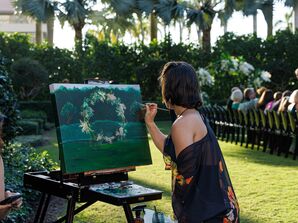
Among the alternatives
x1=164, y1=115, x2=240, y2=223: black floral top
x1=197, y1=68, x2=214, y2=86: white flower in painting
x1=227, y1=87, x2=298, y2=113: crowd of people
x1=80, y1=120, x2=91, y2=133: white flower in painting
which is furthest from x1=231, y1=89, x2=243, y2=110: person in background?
x1=164, y1=115, x2=240, y2=223: black floral top

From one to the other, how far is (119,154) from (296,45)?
2233cm

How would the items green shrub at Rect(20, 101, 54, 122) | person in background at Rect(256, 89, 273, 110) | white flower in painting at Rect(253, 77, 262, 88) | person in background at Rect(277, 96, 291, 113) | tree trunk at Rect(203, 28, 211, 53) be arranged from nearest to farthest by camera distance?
person in background at Rect(277, 96, 291, 113) → person in background at Rect(256, 89, 273, 110) → white flower in painting at Rect(253, 77, 262, 88) → green shrub at Rect(20, 101, 54, 122) → tree trunk at Rect(203, 28, 211, 53)

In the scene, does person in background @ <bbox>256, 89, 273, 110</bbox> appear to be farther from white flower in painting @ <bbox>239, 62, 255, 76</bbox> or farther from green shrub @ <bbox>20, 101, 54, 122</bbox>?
green shrub @ <bbox>20, 101, 54, 122</bbox>

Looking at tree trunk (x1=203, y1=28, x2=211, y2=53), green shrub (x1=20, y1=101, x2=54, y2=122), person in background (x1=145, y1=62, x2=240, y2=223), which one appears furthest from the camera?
tree trunk (x1=203, y1=28, x2=211, y2=53)

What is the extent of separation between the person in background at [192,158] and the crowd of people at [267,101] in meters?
7.84

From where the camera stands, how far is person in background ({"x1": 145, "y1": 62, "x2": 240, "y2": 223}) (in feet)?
10.4

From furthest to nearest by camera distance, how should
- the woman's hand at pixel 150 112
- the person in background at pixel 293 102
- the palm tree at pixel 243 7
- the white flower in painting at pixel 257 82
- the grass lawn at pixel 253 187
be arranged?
1. the palm tree at pixel 243 7
2. the white flower in painting at pixel 257 82
3. the person in background at pixel 293 102
4. the grass lawn at pixel 253 187
5. the woman's hand at pixel 150 112

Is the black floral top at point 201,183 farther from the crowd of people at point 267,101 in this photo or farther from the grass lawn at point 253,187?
the crowd of people at point 267,101

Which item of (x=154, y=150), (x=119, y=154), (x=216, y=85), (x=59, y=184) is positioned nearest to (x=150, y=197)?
(x=119, y=154)

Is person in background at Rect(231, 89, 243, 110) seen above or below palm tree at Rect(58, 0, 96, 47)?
below

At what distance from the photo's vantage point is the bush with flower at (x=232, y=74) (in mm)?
19234

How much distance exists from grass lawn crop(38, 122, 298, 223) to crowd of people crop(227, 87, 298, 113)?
3.50 feet

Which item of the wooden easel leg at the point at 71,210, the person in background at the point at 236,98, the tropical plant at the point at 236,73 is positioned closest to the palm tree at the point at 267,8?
the tropical plant at the point at 236,73

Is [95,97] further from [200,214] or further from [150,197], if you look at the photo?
[200,214]
